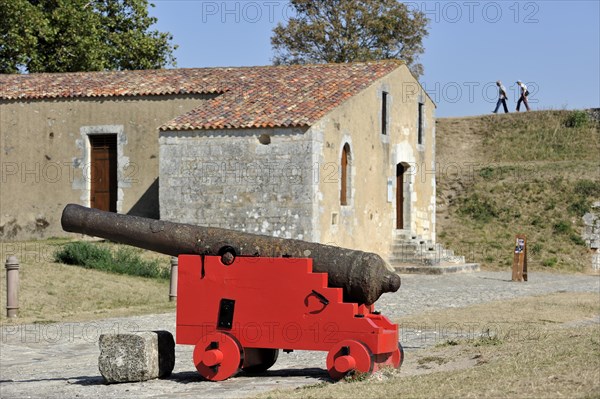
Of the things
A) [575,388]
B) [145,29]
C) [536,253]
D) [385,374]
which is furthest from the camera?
[145,29]

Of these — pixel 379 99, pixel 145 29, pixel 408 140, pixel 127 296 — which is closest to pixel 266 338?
pixel 127 296

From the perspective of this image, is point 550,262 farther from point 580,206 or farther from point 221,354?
point 221,354

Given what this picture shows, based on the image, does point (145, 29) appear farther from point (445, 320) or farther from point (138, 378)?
point (138, 378)

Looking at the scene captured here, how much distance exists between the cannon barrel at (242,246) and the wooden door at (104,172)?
53.5 feet

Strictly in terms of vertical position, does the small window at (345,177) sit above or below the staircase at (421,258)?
above

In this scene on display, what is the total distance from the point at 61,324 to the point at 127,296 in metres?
3.40

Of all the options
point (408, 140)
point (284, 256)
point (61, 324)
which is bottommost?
point (61, 324)

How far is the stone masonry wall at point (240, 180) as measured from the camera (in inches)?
914

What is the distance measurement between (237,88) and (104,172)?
13.1 ft

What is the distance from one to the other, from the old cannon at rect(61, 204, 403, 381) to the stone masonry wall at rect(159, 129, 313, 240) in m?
13.4

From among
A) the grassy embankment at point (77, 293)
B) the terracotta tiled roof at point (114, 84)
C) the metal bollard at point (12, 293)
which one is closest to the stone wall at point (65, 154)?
the terracotta tiled roof at point (114, 84)

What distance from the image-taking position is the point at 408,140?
2905cm

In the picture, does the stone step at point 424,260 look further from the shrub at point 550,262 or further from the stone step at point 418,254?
the shrub at point 550,262

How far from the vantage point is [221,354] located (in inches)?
370
